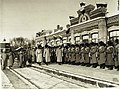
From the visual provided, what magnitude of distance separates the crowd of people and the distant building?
75 mm

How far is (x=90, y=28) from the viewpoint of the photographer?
2.90m

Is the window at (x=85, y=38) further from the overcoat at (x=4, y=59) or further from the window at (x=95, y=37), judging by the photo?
the overcoat at (x=4, y=59)

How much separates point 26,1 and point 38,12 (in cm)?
15

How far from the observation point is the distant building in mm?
2588

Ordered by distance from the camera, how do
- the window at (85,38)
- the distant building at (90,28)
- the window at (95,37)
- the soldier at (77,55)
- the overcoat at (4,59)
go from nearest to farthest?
the overcoat at (4,59) → the distant building at (90,28) → the window at (95,37) → the window at (85,38) → the soldier at (77,55)

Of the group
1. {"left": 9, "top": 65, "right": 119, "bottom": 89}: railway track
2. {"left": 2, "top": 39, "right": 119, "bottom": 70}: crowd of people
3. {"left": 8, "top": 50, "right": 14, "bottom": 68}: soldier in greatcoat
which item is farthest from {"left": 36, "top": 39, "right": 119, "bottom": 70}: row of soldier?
{"left": 8, "top": 50, "right": 14, "bottom": 68}: soldier in greatcoat

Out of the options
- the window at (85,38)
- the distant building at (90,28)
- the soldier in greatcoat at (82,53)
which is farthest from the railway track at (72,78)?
the window at (85,38)

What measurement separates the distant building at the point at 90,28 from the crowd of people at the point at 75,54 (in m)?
0.07

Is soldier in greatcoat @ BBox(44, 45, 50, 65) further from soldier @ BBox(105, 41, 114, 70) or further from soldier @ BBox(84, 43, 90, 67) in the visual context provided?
soldier @ BBox(105, 41, 114, 70)

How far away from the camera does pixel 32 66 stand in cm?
246

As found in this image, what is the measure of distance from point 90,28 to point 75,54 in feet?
1.73

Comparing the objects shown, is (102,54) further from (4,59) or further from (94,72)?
(4,59)

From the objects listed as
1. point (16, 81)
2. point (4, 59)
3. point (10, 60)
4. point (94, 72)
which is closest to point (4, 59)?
point (4, 59)

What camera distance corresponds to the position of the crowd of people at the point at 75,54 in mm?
2424
